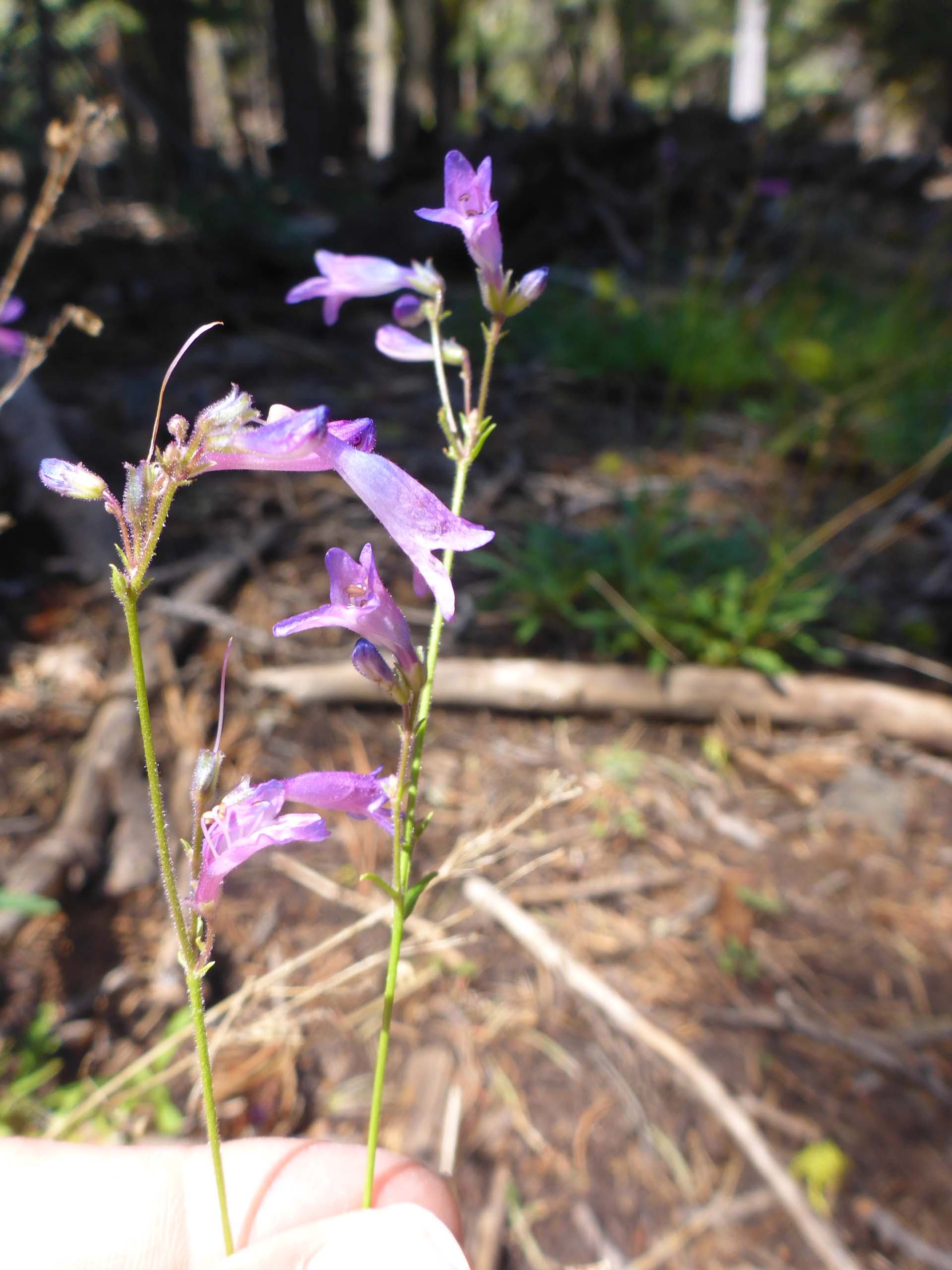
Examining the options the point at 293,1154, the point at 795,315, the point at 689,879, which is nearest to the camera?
the point at 293,1154

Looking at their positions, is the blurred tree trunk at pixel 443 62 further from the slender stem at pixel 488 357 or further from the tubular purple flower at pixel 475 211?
the slender stem at pixel 488 357

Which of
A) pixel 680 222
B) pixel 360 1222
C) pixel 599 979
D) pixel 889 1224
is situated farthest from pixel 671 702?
pixel 680 222

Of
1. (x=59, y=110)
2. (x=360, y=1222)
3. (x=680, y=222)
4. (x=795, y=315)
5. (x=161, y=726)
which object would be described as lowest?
(x=161, y=726)

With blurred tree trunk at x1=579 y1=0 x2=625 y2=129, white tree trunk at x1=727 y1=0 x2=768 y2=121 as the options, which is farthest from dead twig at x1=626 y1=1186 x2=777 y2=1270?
blurred tree trunk at x1=579 y1=0 x2=625 y2=129

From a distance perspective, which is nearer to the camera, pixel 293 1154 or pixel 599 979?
pixel 293 1154

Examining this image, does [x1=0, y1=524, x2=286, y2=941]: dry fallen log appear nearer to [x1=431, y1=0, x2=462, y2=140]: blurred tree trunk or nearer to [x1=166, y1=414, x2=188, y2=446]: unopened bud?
[x1=166, y1=414, x2=188, y2=446]: unopened bud

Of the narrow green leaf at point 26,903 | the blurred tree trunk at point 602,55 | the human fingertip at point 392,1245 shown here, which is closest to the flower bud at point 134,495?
the human fingertip at point 392,1245

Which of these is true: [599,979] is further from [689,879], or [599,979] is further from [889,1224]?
[889,1224]
